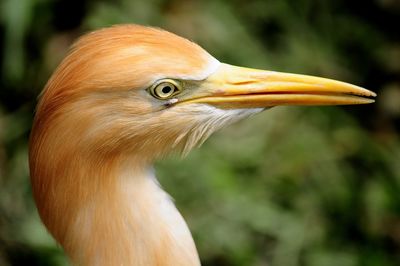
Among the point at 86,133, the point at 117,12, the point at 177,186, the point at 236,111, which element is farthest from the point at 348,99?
the point at 117,12

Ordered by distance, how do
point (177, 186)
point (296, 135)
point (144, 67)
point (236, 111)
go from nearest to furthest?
point (144, 67) → point (236, 111) → point (177, 186) → point (296, 135)

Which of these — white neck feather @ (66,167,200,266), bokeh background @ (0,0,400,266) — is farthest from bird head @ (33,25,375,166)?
bokeh background @ (0,0,400,266)

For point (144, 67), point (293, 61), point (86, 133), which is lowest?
point (86, 133)

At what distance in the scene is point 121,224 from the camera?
8.07ft

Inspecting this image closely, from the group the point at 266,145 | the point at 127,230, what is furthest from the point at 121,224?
the point at 266,145

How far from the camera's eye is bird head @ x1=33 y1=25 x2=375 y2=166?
2373 millimetres

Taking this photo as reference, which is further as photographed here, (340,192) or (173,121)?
(340,192)

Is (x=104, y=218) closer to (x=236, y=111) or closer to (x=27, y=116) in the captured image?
(x=236, y=111)

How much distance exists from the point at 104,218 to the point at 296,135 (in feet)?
7.74

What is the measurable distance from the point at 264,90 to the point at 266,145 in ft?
6.94

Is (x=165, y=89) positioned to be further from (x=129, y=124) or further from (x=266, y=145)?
(x=266, y=145)

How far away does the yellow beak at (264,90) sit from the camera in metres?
2.52

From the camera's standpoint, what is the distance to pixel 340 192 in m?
4.54

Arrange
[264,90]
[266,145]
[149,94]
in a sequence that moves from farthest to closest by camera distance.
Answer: [266,145] < [264,90] < [149,94]
